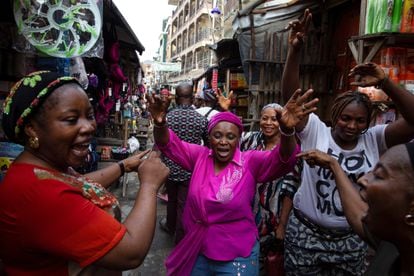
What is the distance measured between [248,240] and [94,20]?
222 centimetres

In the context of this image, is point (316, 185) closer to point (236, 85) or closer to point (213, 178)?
point (213, 178)

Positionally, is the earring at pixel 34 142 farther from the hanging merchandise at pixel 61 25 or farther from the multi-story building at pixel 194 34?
the multi-story building at pixel 194 34

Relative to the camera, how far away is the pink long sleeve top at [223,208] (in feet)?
6.91

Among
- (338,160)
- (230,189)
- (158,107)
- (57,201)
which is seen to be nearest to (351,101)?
(338,160)

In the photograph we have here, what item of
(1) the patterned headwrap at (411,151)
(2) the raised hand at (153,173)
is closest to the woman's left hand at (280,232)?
(2) the raised hand at (153,173)

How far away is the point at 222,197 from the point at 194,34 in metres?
36.3

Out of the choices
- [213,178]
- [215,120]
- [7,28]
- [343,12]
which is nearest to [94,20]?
[7,28]

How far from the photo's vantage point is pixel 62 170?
1.38 m

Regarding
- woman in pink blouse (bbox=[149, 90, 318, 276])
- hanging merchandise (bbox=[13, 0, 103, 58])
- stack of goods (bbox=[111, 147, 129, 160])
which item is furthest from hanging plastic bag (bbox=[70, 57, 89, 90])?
stack of goods (bbox=[111, 147, 129, 160])

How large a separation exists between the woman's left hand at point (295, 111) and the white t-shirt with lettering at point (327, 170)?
0.31m

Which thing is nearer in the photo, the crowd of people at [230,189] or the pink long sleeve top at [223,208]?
the crowd of people at [230,189]

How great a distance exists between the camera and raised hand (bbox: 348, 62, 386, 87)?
2016 mm

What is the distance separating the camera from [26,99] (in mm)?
1212

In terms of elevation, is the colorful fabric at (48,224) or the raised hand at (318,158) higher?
the raised hand at (318,158)
